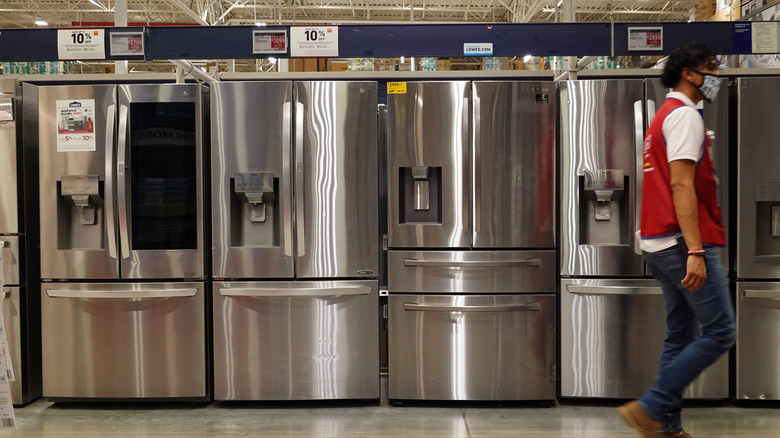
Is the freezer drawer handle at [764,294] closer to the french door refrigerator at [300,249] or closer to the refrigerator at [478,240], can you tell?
the refrigerator at [478,240]

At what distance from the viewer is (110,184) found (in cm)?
308

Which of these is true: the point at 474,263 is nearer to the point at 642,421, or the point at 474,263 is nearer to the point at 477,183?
the point at 477,183

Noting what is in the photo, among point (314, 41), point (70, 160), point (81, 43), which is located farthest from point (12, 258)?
point (314, 41)

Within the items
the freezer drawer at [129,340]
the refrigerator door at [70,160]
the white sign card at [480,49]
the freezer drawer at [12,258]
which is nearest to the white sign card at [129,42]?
the refrigerator door at [70,160]

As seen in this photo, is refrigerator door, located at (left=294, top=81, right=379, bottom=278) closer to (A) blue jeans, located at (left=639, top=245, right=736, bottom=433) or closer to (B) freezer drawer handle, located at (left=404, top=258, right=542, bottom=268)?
(B) freezer drawer handle, located at (left=404, top=258, right=542, bottom=268)

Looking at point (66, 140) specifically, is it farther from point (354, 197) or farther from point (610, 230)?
point (610, 230)

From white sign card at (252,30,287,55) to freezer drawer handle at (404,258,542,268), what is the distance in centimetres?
157

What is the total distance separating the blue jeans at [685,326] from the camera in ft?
6.70

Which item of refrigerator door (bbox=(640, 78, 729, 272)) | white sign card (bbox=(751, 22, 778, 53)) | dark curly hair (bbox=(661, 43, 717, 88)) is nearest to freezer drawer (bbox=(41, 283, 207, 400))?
dark curly hair (bbox=(661, 43, 717, 88))

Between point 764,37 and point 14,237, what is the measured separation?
4649 mm

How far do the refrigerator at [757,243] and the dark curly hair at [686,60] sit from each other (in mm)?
1091

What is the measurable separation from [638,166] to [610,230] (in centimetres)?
39

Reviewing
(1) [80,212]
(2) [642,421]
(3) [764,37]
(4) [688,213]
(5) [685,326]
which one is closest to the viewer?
(4) [688,213]

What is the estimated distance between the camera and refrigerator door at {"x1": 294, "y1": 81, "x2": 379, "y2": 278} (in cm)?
314
